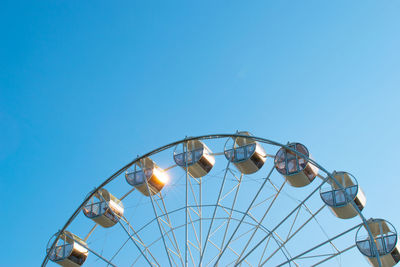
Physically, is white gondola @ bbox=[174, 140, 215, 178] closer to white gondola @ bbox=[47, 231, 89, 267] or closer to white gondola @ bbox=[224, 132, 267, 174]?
white gondola @ bbox=[224, 132, 267, 174]

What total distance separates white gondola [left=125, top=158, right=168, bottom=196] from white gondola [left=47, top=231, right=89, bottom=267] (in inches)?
145

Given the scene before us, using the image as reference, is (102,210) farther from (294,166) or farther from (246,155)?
(294,166)

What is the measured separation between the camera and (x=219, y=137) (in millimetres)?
19891

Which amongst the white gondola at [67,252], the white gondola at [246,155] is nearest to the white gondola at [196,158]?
the white gondola at [246,155]

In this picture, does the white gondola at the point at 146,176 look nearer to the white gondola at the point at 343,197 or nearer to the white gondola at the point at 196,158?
the white gondola at the point at 196,158

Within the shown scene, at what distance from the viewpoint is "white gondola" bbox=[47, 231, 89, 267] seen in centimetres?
2292

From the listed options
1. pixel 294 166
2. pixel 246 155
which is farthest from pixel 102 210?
pixel 294 166

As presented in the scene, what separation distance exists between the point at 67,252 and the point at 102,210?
2482 millimetres

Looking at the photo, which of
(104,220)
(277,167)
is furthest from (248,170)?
(104,220)

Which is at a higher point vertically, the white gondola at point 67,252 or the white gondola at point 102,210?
the white gondola at point 102,210

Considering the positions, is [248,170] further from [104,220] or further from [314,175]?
[104,220]

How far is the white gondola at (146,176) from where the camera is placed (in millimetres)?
23230

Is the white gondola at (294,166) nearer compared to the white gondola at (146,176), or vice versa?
the white gondola at (294,166)

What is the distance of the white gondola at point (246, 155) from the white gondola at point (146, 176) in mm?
3830
